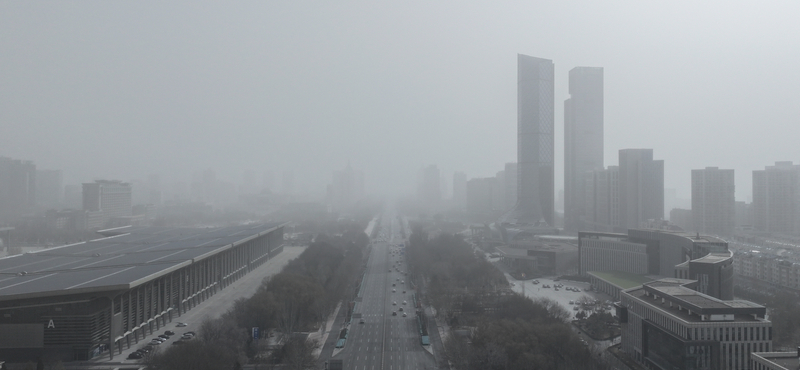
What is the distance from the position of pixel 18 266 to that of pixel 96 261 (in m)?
1.81

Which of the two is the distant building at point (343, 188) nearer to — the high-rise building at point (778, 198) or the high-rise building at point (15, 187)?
the high-rise building at point (15, 187)

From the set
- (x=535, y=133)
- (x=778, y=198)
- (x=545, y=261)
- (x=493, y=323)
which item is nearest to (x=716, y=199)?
(x=778, y=198)

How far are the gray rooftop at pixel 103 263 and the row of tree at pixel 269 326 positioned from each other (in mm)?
2037

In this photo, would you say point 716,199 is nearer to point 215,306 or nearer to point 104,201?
point 215,306

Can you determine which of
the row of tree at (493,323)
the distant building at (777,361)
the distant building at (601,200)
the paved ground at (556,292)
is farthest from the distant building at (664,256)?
the distant building at (601,200)

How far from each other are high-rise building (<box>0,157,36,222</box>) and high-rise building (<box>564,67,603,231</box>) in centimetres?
4160

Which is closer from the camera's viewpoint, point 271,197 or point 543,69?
point 543,69

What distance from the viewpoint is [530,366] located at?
1031 centimetres

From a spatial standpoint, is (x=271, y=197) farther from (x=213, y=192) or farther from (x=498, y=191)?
(x=498, y=191)

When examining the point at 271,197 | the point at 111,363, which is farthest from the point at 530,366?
the point at 271,197

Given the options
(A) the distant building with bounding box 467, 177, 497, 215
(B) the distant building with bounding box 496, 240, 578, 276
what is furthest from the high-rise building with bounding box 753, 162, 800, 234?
(A) the distant building with bounding box 467, 177, 497, 215

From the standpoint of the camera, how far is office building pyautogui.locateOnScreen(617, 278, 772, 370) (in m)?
10.3

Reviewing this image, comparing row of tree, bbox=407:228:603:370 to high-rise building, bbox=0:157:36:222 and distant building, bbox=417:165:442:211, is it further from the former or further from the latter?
distant building, bbox=417:165:442:211

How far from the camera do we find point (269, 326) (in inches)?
536
